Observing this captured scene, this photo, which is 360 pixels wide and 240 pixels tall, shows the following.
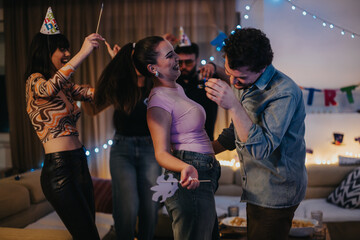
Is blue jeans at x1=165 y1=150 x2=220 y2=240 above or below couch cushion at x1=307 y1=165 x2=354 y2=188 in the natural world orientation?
above

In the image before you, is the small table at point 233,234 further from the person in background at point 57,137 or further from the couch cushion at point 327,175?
the couch cushion at point 327,175

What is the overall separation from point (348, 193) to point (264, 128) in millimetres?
2329

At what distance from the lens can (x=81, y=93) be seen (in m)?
1.90

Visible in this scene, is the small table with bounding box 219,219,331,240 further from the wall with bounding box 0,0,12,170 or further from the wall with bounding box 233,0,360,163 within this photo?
the wall with bounding box 0,0,12,170

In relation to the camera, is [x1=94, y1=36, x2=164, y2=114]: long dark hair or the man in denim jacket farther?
[x1=94, y1=36, x2=164, y2=114]: long dark hair

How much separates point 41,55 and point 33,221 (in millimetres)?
1634

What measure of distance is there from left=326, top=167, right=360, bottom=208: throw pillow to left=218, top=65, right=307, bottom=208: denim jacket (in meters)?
2.09

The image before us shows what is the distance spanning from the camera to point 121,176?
2152 mm

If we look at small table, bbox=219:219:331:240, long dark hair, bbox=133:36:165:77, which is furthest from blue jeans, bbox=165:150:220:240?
small table, bbox=219:219:331:240

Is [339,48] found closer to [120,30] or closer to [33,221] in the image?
[120,30]

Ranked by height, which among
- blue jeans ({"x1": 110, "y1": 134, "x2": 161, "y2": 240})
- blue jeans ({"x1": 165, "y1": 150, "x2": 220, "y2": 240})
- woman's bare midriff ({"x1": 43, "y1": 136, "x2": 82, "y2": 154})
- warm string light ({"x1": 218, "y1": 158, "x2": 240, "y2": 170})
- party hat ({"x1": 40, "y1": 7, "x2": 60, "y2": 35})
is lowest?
warm string light ({"x1": 218, "y1": 158, "x2": 240, "y2": 170})

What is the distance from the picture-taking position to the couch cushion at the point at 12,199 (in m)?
2.44

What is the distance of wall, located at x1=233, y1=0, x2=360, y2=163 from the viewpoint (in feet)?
12.8

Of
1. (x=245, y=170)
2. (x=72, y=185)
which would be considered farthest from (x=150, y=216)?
(x=245, y=170)
